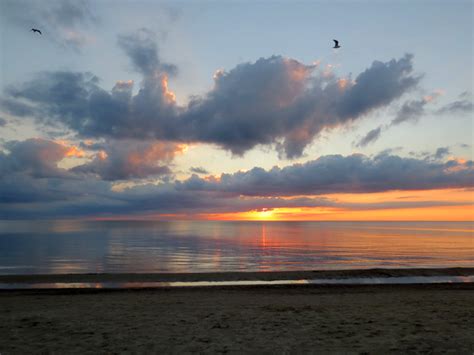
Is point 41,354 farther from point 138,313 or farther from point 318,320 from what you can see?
point 318,320

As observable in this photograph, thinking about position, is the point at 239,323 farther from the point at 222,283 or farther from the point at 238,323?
the point at 222,283

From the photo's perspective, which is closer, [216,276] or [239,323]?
[239,323]

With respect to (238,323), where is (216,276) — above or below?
below

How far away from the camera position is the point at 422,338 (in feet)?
41.1

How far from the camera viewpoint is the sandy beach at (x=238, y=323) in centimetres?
1189

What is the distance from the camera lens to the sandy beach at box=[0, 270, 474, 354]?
11.9 meters

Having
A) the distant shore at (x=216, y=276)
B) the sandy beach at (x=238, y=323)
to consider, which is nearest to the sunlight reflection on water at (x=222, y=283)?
the distant shore at (x=216, y=276)

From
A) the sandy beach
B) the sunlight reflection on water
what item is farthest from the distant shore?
the sandy beach

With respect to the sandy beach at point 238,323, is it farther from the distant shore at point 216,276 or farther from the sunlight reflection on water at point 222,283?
the distant shore at point 216,276

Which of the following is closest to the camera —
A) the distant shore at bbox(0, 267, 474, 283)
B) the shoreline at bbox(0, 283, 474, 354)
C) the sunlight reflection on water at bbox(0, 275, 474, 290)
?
the shoreline at bbox(0, 283, 474, 354)

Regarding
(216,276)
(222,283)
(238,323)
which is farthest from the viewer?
(216,276)

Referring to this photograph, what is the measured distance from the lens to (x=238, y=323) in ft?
49.2

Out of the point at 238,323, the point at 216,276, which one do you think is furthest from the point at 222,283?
the point at 238,323

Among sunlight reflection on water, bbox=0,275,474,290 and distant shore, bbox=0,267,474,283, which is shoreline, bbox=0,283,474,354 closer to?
sunlight reflection on water, bbox=0,275,474,290
